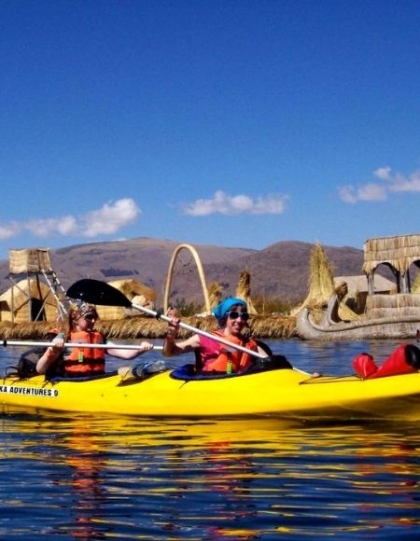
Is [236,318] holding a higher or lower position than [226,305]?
lower

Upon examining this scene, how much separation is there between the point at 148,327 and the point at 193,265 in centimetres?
10182

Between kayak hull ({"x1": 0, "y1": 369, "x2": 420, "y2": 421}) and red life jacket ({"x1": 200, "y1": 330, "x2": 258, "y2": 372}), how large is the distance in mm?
322

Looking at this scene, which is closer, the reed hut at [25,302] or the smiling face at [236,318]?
the smiling face at [236,318]

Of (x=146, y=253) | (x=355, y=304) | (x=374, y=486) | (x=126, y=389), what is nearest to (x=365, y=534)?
(x=374, y=486)

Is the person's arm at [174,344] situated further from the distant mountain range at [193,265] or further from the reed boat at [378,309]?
the distant mountain range at [193,265]

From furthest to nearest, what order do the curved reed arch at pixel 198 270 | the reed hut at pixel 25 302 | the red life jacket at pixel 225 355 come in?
the reed hut at pixel 25 302 → the curved reed arch at pixel 198 270 → the red life jacket at pixel 225 355

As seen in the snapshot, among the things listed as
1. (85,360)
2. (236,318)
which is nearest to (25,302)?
(85,360)

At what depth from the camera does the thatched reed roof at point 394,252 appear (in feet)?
88.0

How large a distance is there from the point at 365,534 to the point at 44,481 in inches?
93.9

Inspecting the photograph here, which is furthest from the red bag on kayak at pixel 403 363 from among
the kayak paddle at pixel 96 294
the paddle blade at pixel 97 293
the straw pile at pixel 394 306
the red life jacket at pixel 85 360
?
the straw pile at pixel 394 306

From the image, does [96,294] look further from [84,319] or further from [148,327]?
[148,327]

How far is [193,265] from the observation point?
432 feet

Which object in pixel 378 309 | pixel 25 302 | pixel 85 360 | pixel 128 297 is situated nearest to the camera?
pixel 85 360

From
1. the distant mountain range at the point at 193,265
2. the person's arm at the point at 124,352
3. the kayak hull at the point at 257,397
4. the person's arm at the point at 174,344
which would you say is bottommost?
the kayak hull at the point at 257,397
